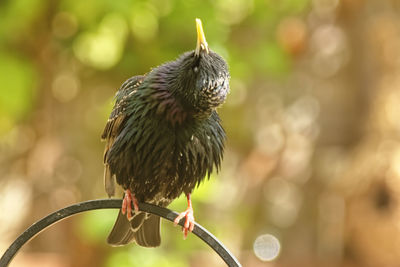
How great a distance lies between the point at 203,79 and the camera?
2.13 meters

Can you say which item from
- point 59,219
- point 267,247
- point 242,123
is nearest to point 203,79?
point 59,219

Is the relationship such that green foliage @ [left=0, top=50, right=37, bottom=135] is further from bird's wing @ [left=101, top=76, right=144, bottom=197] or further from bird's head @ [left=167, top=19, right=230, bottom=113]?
bird's head @ [left=167, top=19, right=230, bottom=113]

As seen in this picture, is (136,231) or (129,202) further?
(136,231)

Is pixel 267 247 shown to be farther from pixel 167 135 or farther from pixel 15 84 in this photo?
pixel 167 135

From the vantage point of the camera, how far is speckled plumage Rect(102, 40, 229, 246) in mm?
2252

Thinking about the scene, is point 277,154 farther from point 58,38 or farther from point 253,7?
point 58,38

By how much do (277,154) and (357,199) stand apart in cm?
107

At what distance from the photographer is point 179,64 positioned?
229 cm

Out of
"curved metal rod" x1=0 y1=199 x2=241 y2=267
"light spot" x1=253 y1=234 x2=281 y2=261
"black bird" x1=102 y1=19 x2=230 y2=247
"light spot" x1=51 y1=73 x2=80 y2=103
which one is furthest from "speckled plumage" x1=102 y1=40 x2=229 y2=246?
"light spot" x1=253 y1=234 x2=281 y2=261

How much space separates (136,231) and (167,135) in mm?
480

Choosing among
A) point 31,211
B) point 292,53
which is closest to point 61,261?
point 31,211

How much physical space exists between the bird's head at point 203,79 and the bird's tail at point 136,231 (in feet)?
1.88

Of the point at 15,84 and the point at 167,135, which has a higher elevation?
the point at 15,84

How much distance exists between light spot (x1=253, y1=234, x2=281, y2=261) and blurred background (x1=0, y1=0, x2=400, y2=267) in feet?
0.04
